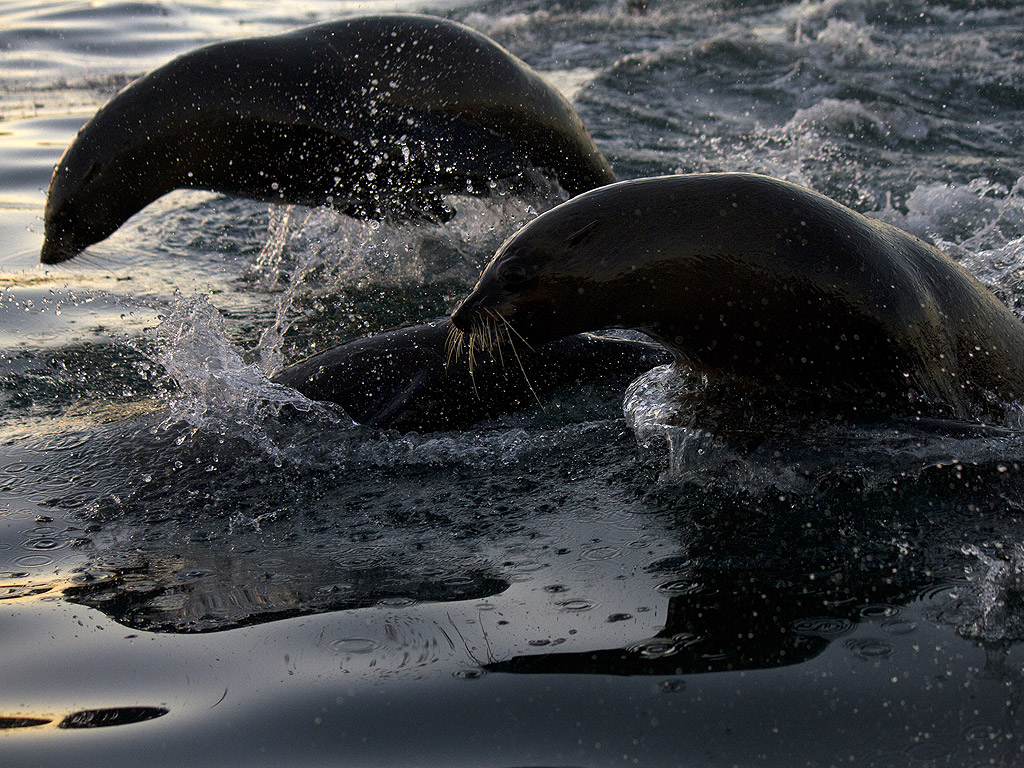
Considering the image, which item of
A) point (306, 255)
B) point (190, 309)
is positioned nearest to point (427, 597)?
point (190, 309)

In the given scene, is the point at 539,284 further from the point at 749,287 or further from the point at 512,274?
the point at 749,287

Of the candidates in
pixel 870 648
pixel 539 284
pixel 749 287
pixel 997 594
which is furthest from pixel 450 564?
pixel 997 594

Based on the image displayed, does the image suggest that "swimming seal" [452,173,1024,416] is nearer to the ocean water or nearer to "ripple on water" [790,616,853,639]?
the ocean water

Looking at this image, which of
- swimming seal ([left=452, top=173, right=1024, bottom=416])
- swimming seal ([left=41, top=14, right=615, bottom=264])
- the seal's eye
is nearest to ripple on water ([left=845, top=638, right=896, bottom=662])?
swimming seal ([left=452, top=173, right=1024, bottom=416])

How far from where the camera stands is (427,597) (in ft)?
9.91

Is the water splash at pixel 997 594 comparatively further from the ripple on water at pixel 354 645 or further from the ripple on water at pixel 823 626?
the ripple on water at pixel 354 645

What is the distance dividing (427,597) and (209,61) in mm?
3922

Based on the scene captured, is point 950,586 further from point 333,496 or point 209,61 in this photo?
point 209,61

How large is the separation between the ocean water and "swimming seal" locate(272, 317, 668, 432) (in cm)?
10

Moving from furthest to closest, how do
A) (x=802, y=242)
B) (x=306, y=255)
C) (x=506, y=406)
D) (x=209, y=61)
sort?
1. (x=306, y=255)
2. (x=209, y=61)
3. (x=506, y=406)
4. (x=802, y=242)

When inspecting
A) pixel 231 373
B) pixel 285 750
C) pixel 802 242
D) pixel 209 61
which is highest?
pixel 209 61

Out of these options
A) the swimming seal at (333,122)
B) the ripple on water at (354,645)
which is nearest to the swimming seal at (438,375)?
the ripple on water at (354,645)

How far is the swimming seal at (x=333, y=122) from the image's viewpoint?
593 centimetres

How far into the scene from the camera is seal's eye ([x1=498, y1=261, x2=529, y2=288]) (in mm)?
3561
